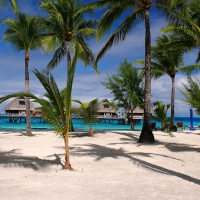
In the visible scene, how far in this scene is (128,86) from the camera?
23484 millimetres

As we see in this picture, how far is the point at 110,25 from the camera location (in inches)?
555

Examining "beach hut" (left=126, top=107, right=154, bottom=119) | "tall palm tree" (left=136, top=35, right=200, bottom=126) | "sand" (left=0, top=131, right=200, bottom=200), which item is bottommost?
"sand" (left=0, top=131, right=200, bottom=200)

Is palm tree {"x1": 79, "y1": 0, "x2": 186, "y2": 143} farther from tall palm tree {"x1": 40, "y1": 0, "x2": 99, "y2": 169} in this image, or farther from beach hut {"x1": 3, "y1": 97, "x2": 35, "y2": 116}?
beach hut {"x1": 3, "y1": 97, "x2": 35, "y2": 116}

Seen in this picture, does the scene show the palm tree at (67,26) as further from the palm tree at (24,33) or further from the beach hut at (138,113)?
the beach hut at (138,113)

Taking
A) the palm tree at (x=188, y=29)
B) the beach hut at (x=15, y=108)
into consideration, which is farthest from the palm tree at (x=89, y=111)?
the beach hut at (x=15, y=108)

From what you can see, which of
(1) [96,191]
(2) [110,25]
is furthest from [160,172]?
(2) [110,25]

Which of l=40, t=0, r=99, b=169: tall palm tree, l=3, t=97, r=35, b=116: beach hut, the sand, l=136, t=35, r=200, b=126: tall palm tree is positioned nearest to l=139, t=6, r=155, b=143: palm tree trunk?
the sand

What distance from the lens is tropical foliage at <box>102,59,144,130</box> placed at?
23453mm

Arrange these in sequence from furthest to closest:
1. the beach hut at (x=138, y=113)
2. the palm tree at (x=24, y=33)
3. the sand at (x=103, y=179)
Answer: the beach hut at (x=138, y=113)
the palm tree at (x=24, y=33)
the sand at (x=103, y=179)

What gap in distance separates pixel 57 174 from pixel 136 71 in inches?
738

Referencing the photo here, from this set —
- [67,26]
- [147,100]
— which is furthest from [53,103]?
[67,26]

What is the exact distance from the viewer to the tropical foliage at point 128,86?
23.5 meters

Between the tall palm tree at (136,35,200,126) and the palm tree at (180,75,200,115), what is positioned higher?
the tall palm tree at (136,35,200,126)

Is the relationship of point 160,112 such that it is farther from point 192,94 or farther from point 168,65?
point 192,94
